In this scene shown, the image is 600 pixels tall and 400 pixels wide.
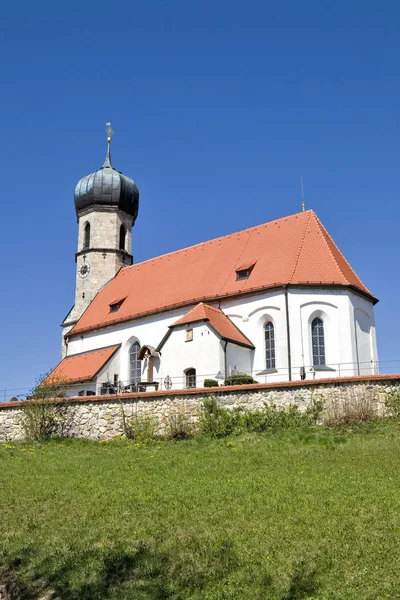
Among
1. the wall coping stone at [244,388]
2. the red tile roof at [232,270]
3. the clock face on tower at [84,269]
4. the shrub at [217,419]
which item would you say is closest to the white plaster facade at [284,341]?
the red tile roof at [232,270]

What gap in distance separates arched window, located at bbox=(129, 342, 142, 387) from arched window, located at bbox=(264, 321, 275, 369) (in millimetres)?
6899

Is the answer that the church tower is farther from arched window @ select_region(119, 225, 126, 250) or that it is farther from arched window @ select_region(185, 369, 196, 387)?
arched window @ select_region(185, 369, 196, 387)

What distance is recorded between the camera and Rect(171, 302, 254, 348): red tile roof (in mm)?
25547

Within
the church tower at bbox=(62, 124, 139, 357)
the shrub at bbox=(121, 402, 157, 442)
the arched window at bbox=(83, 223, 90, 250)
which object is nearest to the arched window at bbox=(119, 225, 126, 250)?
the church tower at bbox=(62, 124, 139, 357)

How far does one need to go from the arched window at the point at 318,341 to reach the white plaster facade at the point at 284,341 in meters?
0.16

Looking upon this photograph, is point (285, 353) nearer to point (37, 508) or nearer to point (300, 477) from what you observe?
point (300, 477)

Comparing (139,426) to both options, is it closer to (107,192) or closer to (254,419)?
(254,419)

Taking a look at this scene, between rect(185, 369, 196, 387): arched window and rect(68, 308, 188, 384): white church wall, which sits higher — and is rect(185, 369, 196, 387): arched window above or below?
below

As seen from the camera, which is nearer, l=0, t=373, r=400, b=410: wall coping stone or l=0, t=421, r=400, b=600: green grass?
l=0, t=421, r=400, b=600: green grass

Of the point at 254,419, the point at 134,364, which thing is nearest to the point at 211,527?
the point at 254,419

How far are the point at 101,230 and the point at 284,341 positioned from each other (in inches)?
675

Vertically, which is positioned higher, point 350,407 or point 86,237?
point 86,237

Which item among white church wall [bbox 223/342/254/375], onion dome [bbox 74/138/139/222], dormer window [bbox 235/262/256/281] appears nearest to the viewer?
white church wall [bbox 223/342/254/375]

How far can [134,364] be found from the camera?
1214 inches
